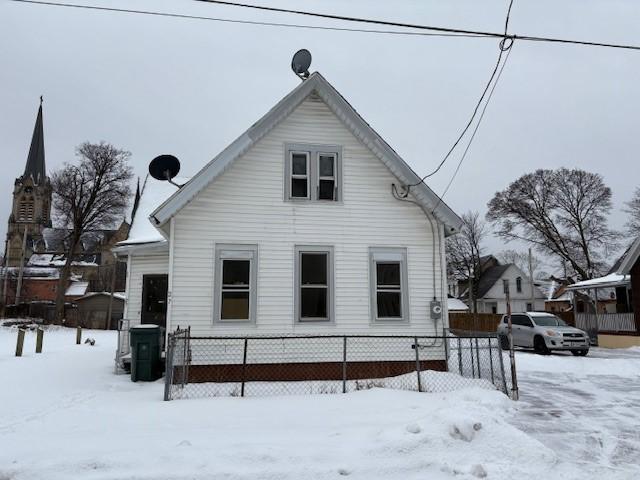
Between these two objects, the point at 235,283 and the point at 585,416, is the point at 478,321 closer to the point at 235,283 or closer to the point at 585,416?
the point at 585,416

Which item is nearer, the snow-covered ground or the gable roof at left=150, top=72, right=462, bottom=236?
the snow-covered ground

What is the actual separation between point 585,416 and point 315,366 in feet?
17.5

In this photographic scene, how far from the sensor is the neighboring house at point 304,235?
1080 cm

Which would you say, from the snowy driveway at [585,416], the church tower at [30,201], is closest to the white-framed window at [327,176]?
the snowy driveway at [585,416]

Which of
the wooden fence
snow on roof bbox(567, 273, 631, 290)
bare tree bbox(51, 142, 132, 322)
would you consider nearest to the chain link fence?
snow on roof bbox(567, 273, 631, 290)

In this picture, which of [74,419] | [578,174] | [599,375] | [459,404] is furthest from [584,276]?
[74,419]

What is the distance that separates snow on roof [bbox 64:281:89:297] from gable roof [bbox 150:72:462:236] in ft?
201

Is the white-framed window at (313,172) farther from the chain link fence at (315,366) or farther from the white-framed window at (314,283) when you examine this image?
the chain link fence at (315,366)

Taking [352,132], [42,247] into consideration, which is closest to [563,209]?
[352,132]

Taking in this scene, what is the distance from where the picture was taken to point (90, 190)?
47.3m

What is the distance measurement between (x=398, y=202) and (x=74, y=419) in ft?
26.8

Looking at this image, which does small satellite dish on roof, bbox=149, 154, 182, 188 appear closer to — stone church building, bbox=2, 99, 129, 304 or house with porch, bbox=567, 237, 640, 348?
house with porch, bbox=567, 237, 640, 348

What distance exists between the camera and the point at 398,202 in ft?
39.4

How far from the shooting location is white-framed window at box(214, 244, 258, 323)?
10.8 m
